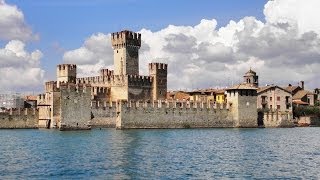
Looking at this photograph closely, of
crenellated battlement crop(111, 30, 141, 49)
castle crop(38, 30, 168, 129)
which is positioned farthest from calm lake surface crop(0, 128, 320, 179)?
crenellated battlement crop(111, 30, 141, 49)

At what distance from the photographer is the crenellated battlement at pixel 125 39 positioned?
229ft

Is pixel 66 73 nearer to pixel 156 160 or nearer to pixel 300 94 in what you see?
pixel 300 94

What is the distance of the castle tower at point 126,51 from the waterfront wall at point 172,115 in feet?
35.0

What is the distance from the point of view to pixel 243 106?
2494 inches

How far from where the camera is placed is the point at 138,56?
71.7 meters

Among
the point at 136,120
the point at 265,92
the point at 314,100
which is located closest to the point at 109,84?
the point at 136,120

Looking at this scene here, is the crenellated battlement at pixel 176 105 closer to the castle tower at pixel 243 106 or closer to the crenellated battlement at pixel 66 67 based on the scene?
the castle tower at pixel 243 106

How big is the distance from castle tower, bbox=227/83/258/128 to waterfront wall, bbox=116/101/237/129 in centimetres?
64

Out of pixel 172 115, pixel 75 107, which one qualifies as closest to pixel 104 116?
pixel 75 107

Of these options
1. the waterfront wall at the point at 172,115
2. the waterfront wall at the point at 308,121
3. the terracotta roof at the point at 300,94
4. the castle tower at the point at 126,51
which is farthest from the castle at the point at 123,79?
the terracotta roof at the point at 300,94

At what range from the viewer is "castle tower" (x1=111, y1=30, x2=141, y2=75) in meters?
69.8

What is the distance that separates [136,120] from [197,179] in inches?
1419

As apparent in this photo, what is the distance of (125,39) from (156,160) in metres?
42.4

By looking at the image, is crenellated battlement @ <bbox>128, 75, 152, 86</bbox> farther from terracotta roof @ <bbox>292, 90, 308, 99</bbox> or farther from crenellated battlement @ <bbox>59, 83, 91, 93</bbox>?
terracotta roof @ <bbox>292, 90, 308, 99</bbox>
